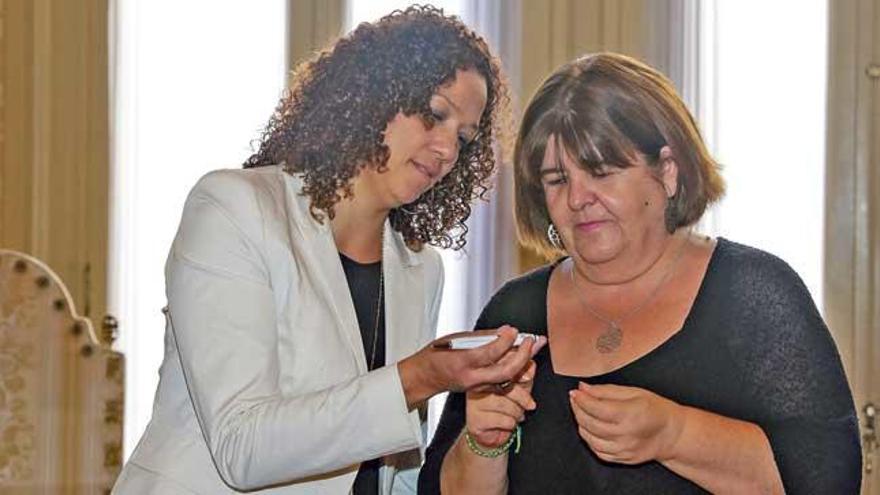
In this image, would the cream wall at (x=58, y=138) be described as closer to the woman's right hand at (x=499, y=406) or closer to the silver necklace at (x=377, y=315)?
the silver necklace at (x=377, y=315)

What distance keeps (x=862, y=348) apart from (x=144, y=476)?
318 centimetres

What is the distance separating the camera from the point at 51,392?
12.9 ft

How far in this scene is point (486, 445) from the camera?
2.11 metres

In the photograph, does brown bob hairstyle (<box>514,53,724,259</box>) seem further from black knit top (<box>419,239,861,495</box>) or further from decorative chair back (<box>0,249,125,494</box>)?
decorative chair back (<box>0,249,125,494</box>)

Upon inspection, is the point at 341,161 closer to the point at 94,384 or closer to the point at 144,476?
the point at 144,476

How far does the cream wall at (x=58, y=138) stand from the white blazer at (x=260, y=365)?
239cm

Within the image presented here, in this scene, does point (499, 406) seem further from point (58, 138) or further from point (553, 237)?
point (58, 138)

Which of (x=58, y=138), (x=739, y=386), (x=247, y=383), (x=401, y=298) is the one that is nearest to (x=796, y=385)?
(x=739, y=386)

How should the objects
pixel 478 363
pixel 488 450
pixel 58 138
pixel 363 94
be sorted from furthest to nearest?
pixel 58 138 < pixel 363 94 < pixel 488 450 < pixel 478 363

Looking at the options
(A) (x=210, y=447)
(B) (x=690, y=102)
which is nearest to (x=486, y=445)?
(A) (x=210, y=447)

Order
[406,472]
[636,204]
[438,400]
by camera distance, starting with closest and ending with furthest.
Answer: [636,204]
[406,472]
[438,400]

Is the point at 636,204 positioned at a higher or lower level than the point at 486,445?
higher

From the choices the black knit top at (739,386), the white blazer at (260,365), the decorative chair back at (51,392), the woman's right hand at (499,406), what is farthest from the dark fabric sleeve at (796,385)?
the decorative chair back at (51,392)

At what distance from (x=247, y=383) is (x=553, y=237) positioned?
1.97 ft
